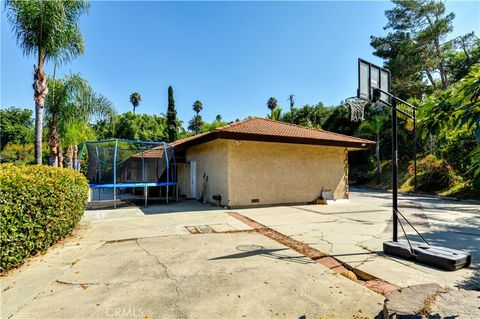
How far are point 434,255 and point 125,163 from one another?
42.3 feet

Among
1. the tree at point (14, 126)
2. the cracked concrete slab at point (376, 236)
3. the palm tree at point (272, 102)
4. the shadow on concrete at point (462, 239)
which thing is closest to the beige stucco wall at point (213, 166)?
the cracked concrete slab at point (376, 236)

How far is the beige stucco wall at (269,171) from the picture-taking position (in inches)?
432

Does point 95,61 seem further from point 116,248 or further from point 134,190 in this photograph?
point 116,248

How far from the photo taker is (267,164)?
38.3ft

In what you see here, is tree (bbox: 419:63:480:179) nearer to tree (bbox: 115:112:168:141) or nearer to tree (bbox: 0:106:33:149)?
tree (bbox: 115:112:168:141)

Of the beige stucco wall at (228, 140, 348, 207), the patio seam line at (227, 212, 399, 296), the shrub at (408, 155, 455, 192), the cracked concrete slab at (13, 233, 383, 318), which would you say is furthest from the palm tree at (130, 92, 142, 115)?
the cracked concrete slab at (13, 233, 383, 318)

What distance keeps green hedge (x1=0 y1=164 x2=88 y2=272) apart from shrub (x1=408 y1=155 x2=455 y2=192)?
2173 centimetres

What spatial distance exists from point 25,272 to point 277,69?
17.9 metres

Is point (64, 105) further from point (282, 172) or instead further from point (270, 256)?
point (270, 256)

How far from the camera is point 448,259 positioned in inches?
155

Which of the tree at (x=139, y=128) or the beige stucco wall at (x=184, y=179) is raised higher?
the tree at (x=139, y=128)

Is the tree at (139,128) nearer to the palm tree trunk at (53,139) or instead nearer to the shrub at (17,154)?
the shrub at (17,154)

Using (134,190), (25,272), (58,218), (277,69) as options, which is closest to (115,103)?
(134,190)

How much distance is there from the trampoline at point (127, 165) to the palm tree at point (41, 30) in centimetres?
309
